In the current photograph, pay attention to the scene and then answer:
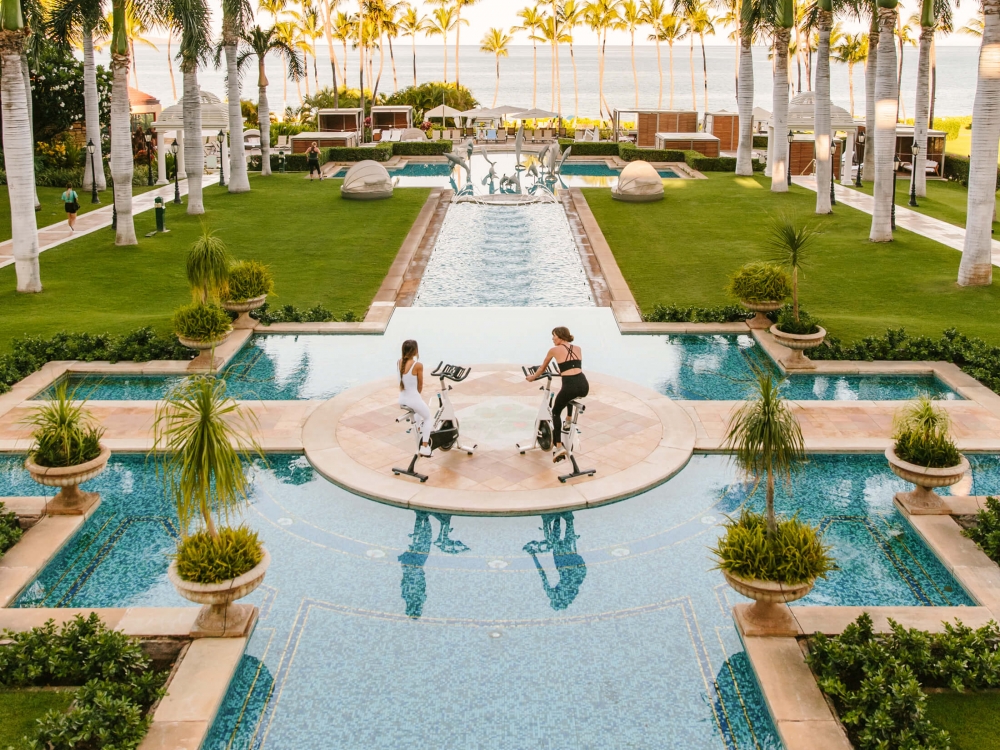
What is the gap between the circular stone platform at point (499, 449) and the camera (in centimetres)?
1241

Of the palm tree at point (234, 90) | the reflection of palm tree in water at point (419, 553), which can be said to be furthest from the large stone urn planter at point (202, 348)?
the palm tree at point (234, 90)

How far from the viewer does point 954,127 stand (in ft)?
223

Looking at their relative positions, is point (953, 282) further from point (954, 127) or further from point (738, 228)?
point (954, 127)

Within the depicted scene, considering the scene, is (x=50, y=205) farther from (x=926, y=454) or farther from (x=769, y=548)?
(x=769, y=548)

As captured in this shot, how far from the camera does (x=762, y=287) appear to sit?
1883 cm

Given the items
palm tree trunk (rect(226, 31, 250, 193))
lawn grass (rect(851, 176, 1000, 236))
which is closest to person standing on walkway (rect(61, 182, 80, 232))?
palm tree trunk (rect(226, 31, 250, 193))

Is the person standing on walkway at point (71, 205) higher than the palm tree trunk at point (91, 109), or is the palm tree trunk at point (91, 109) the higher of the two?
the palm tree trunk at point (91, 109)

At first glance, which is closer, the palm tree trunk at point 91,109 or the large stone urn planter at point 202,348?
the large stone urn planter at point 202,348

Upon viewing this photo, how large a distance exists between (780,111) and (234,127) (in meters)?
20.2

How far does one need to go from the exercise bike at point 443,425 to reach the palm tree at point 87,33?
1979 cm

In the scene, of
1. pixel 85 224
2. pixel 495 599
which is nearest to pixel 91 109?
pixel 85 224

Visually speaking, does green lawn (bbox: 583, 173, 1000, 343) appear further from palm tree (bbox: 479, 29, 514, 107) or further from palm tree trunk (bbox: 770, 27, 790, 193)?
palm tree (bbox: 479, 29, 514, 107)

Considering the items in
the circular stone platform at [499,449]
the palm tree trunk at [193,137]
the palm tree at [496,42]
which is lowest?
the circular stone platform at [499,449]

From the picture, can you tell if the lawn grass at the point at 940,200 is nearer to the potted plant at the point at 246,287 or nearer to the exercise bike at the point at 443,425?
the potted plant at the point at 246,287
